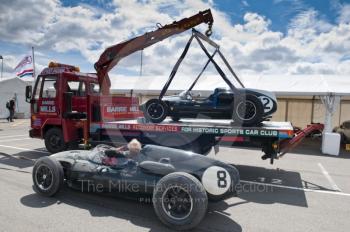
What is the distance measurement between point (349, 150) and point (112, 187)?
10.5 meters

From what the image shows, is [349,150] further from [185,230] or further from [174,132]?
[185,230]

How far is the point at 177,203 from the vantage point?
139 inches

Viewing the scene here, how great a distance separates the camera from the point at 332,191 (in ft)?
18.0

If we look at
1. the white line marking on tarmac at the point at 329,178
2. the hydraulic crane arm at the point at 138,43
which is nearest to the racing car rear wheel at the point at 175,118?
the hydraulic crane arm at the point at 138,43

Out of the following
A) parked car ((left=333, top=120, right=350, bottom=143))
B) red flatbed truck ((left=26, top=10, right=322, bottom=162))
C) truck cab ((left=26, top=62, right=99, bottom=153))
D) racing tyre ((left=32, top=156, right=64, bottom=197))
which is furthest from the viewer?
parked car ((left=333, top=120, right=350, bottom=143))

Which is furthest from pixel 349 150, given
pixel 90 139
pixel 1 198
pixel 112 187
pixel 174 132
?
pixel 1 198

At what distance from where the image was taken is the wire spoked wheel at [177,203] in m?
3.47

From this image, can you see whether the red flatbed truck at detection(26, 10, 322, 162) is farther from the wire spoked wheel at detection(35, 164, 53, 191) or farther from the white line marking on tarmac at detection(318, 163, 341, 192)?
the wire spoked wheel at detection(35, 164, 53, 191)

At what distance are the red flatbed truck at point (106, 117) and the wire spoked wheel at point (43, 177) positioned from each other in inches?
93.5

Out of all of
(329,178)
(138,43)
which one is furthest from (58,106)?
(329,178)

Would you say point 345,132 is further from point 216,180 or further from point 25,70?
point 25,70

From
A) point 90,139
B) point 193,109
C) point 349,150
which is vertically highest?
point 193,109

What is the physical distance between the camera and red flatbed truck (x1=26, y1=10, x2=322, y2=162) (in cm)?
589

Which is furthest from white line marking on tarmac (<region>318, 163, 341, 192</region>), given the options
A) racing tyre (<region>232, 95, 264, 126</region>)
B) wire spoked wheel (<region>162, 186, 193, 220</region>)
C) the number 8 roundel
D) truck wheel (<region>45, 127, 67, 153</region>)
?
truck wheel (<region>45, 127, 67, 153</region>)
